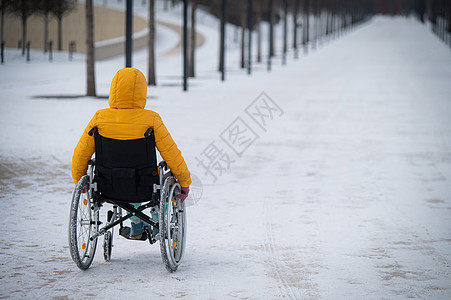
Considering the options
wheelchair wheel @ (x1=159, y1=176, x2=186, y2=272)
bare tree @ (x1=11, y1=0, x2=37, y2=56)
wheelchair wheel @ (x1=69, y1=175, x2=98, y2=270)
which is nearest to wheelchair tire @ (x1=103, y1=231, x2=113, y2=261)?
wheelchair wheel @ (x1=69, y1=175, x2=98, y2=270)

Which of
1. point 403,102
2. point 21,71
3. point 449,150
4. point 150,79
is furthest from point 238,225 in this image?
point 21,71

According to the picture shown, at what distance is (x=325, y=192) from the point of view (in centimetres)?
959

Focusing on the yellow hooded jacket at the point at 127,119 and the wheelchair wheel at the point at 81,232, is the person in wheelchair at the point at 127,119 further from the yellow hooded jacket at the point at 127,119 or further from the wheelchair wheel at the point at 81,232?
the wheelchair wheel at the point at 81,232

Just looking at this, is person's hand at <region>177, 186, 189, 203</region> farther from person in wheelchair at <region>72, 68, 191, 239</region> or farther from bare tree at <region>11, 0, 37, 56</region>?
bare tree at <region>11, 0, 37, 56</region>

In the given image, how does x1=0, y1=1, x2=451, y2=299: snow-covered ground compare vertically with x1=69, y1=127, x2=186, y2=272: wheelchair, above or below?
below

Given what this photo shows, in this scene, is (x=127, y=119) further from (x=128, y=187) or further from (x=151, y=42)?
(x=151, y=42)

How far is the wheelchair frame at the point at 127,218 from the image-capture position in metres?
5.71

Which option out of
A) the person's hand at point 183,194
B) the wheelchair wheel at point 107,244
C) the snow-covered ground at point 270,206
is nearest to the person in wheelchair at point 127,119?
the person's hand at point 183,194

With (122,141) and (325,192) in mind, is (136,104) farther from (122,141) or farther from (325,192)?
(325,192)

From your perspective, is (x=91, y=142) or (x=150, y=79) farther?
(x=150, y=79)

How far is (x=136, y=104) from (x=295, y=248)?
6.51ft

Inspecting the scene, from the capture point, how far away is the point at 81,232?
239 inches

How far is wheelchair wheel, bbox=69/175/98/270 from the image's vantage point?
18.6ft

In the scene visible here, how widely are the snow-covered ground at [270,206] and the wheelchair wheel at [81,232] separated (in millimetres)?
140
